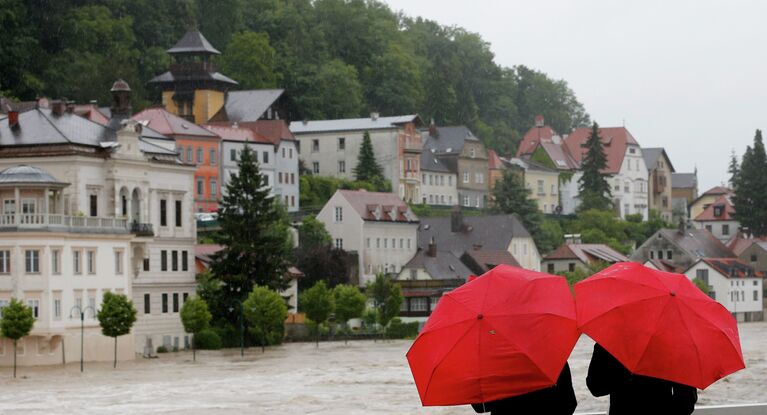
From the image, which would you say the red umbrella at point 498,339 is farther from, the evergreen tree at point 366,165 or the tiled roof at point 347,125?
the tiled roof at point 347,125

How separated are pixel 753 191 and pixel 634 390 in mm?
135201

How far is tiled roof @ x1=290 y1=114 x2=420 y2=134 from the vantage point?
417 feet

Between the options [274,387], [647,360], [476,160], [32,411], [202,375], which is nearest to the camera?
[647,360]

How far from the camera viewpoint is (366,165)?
406 feet

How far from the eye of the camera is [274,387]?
53281 millimetres

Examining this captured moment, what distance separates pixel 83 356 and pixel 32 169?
9.39 metres

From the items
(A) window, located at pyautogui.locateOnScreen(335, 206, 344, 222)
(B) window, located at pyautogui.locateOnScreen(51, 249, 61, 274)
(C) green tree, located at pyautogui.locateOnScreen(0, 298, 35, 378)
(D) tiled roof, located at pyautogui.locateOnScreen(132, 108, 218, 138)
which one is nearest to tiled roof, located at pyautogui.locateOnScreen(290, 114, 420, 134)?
(D) tiled roof, located at pyautogui.locateOnScreen(132, 108, 218, 138)

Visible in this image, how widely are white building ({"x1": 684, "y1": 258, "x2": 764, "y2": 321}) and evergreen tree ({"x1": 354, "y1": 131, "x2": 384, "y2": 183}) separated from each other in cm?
2538

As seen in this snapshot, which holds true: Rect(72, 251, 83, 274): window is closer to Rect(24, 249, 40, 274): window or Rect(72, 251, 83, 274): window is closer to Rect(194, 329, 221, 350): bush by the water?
Rect(24, 249, 40, 274): window

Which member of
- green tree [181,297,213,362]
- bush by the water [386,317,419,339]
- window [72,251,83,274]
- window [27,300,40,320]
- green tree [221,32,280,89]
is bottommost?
bush by the water [386,317,419,339]

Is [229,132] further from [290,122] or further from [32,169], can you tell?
[32,169]

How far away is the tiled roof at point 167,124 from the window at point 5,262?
108ft

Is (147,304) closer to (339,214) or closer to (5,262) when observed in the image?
(5,262)

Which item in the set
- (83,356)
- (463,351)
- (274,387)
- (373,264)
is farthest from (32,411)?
(373,264)
